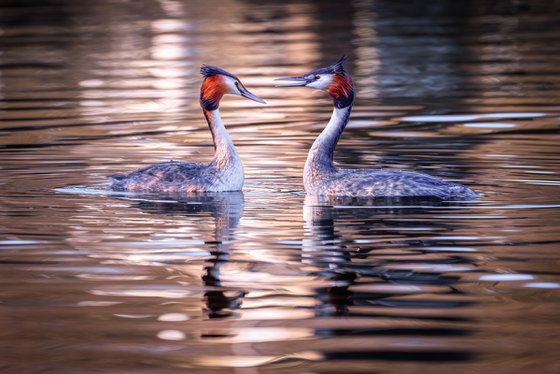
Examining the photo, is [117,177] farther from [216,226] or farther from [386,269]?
[386,269]

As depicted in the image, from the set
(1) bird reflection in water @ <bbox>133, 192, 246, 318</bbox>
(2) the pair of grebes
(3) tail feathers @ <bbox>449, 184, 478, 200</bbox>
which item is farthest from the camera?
(2) the pair of grebes

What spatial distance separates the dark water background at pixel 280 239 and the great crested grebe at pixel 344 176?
22 centimetres

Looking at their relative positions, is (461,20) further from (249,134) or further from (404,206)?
(404,206)

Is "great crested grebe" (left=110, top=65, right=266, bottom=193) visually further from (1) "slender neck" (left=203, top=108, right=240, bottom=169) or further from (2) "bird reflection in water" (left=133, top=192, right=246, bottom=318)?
(2) "bird reflection in water" (left=133, top=192, right=246, bottom=318)

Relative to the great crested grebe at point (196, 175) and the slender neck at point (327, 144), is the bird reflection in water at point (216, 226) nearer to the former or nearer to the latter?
the great crested grebe at point (196, 175)

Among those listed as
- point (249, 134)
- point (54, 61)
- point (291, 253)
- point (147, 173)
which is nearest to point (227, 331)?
point (291, 253)

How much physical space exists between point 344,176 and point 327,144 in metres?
0.56

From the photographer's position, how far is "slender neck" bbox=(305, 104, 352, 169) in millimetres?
13836

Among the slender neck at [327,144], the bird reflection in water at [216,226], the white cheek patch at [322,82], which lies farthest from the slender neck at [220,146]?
the white cheek patch at [322,82]

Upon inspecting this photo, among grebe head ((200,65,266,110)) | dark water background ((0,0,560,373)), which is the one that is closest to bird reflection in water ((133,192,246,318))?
dark water background ((0,0,560,373))

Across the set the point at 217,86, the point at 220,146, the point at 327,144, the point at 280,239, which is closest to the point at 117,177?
the point at 220,146

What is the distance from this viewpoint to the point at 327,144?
46.0 ft

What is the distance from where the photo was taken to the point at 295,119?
66.5 ft

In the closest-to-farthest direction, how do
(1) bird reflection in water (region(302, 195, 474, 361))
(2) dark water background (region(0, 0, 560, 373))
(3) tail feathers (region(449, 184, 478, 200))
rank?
1. (2) dark water background (region(0, 0, 560, 373))
2. (1) bird reflection in water (region(302, 195, 474, 361))
3. (3) tail feathers (region(449, 184, 478, 200))
